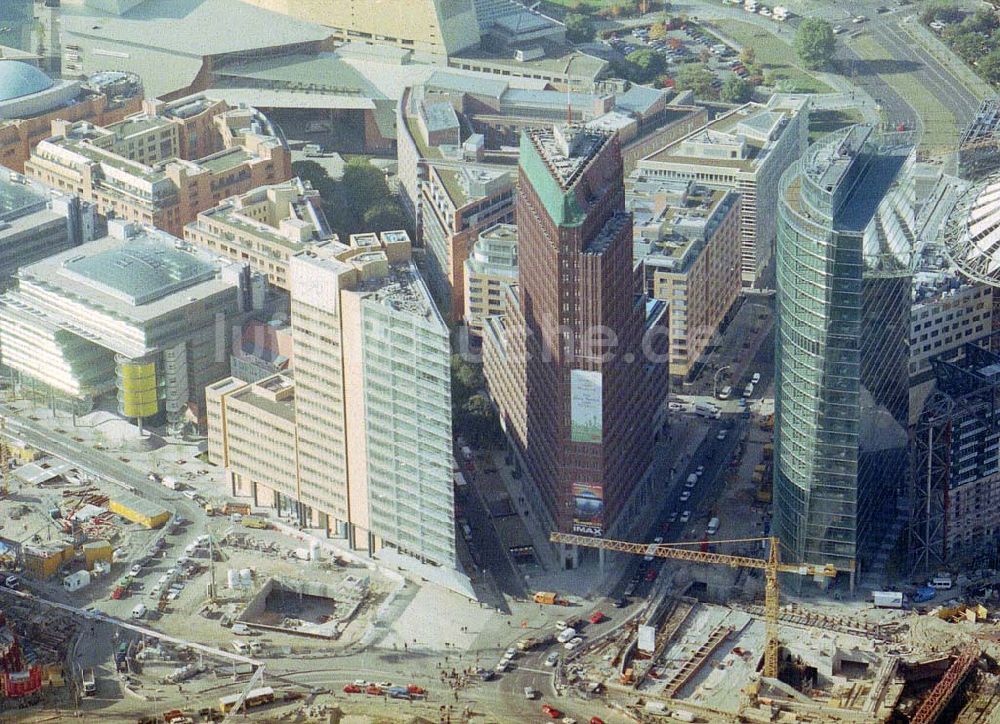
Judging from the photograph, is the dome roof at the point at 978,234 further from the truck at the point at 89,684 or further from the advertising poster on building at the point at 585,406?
the truck at the point at 89,684

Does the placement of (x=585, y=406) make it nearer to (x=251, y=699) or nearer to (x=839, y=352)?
(x=839, y=352)

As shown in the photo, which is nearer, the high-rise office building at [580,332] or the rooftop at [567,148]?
the high-rise office building at [580,332]

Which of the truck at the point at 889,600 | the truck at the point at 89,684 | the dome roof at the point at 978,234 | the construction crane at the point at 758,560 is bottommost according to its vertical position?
the truck at the point at 89,684

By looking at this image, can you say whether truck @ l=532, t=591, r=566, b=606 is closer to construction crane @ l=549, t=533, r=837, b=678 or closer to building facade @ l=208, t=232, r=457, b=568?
construction crane @ l=549, t=533, r=837, b=678

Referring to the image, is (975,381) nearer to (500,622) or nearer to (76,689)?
(500,622)

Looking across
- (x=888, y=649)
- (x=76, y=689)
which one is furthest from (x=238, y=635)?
(x=888, y=649)

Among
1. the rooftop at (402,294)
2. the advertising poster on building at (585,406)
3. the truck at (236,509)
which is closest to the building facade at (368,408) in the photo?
the rooftop at (402,294)

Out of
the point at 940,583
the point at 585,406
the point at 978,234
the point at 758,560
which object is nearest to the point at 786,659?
the point at 758,560

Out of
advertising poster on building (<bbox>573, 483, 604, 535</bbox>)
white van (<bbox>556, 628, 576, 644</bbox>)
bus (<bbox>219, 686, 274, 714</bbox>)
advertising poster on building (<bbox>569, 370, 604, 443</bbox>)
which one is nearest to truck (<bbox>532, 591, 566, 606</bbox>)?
white van (<bbox>556, 628, 576, 644</bbox>)
